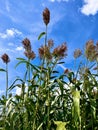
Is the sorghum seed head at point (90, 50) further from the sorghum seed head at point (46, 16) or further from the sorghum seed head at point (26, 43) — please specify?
the sorghum seed head at point (26, 43)

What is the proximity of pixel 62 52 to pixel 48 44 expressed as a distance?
0.23 meters

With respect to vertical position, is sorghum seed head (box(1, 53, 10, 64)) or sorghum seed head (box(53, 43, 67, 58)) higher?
sorghum seed head (box(1, 53, 10, 64))

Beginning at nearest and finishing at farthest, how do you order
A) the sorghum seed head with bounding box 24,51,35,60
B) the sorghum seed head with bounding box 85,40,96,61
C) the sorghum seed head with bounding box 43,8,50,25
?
1. the sorghum seed head with bounding box 43,8,50,25
2. the sorghum seed head with bounding box 85,40,96,61
3. the sorghum seed head with bounding box 24,51,35,60

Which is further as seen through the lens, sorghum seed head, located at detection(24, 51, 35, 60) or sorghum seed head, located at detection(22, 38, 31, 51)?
sorghum seed head, located at detection(24, 51, 35, 60)

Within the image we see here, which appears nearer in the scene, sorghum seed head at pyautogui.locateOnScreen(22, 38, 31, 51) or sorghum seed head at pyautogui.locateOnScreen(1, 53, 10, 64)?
sorghum seed head at pyautogui.locateOnScreen(22, 38, 31, 51)

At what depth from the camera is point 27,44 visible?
360cm

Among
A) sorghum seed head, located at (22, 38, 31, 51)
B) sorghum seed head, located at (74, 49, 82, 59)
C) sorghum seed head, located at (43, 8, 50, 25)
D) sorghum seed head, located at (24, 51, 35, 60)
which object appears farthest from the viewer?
sorghum seed head, located at (74, 49, 82, 59)

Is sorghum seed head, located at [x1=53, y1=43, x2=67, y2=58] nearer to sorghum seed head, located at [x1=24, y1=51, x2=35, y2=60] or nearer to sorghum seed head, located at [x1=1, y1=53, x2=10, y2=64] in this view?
sorghum seed head, located at [x1=24, y1=51, x2=35, y2=60]

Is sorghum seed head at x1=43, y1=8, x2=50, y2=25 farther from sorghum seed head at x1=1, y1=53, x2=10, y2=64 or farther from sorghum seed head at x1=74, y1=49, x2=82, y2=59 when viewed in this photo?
sorghum seed head at x1=1, y1=53, x2=10, y2=64

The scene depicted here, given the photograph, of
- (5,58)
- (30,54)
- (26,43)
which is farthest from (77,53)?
(5,58)

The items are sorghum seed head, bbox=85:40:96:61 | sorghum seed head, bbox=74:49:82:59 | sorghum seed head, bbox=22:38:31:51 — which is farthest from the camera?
sorghum seed head, bbox=74:49:82:59

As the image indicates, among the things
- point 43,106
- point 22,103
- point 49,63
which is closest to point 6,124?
point 22,103

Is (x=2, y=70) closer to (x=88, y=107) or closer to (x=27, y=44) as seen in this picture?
(x=27, y=44)

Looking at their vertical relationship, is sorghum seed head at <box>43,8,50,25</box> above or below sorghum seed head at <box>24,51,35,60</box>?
above
